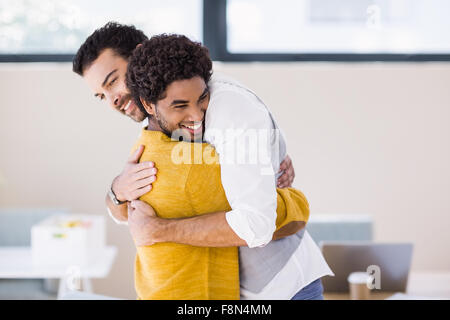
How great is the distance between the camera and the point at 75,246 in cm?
155

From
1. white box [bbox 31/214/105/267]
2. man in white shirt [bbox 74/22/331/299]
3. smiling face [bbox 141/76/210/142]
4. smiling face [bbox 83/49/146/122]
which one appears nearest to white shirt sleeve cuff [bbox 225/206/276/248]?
man in white shirt [bbox 74/22/331/299]

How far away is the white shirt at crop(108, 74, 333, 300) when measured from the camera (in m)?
0.64

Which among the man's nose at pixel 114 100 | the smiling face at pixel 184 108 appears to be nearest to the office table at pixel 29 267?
the man's nose at pixel 114 100

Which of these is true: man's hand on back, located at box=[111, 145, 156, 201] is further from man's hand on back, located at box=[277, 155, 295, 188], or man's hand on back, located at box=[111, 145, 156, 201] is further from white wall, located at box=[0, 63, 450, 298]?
white wall, located at box=[0, 63, 450, 298]

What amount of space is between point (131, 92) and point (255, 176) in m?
0.23

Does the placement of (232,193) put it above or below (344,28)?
below

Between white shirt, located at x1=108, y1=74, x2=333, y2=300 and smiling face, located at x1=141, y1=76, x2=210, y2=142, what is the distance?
0.5 inches

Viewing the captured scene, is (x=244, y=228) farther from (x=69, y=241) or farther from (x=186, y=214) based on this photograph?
(x=69, y=241)

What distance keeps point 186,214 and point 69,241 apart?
0.97 m

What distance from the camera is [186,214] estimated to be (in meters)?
0.69

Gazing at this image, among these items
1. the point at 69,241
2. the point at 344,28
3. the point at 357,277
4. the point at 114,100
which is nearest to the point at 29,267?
the point at 69,241
